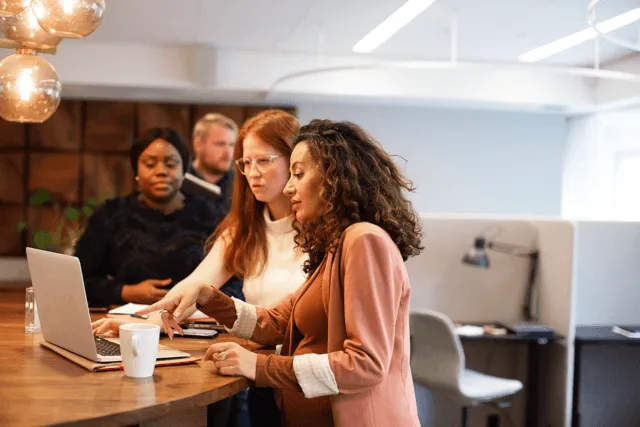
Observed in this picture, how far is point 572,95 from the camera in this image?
8797mm

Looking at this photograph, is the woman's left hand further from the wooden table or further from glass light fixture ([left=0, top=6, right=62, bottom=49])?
glass light fixture ([left=0, top=6, right=62, bottom=49])

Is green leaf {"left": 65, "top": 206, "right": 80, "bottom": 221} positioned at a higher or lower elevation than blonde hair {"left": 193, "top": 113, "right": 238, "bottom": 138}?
lower

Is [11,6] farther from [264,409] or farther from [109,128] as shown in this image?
[109,128]

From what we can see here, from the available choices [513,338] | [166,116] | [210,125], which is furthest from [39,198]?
[513,338]

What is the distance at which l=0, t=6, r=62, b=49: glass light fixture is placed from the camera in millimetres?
2365

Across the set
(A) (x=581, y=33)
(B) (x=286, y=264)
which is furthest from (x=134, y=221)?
(A) (x=581, y=33)

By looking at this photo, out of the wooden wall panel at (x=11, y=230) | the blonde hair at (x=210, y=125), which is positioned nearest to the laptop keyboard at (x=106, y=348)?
the blonde hair at (x=210, y=125)

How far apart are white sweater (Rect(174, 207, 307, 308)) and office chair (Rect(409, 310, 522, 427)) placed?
1525 mm

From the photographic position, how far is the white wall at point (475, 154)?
9.40 metres

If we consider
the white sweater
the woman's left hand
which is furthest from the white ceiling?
the woman's left hand

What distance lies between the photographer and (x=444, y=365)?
3785mm

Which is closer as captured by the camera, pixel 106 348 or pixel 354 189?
pixel 354 189

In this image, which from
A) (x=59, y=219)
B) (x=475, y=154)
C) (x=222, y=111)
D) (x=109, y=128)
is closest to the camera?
(x=59, y=219)

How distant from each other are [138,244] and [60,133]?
5981 mm
